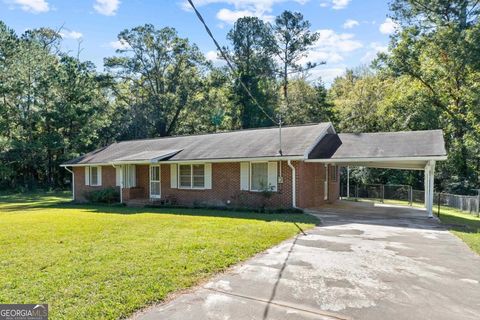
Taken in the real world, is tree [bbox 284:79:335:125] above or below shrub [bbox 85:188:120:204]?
above

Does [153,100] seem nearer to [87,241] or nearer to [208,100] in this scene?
[208,100]

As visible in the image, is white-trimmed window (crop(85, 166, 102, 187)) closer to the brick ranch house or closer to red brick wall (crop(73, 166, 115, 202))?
red brick wall (crop(73, 166, 115, 202))

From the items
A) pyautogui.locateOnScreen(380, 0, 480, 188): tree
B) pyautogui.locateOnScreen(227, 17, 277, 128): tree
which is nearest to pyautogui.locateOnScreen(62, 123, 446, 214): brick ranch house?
pyautogui.locateOnScreen(380, 0, 480, 188): tree

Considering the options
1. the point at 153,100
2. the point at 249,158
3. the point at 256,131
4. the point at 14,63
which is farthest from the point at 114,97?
the point at 249,158

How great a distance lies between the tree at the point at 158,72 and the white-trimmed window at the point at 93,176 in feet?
52.9

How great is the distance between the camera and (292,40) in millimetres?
39750

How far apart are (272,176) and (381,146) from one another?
4.72 m

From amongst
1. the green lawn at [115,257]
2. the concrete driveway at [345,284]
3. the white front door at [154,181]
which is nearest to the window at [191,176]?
the white front door at [154,181]

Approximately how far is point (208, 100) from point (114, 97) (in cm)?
1146

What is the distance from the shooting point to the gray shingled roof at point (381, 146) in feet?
43.2

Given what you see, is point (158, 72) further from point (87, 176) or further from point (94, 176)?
point (94, 176)

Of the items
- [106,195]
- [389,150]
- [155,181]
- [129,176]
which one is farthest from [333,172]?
[106,195]

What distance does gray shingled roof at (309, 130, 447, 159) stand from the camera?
1318 centimetres

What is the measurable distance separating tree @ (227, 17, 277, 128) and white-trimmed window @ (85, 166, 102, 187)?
773 inches
